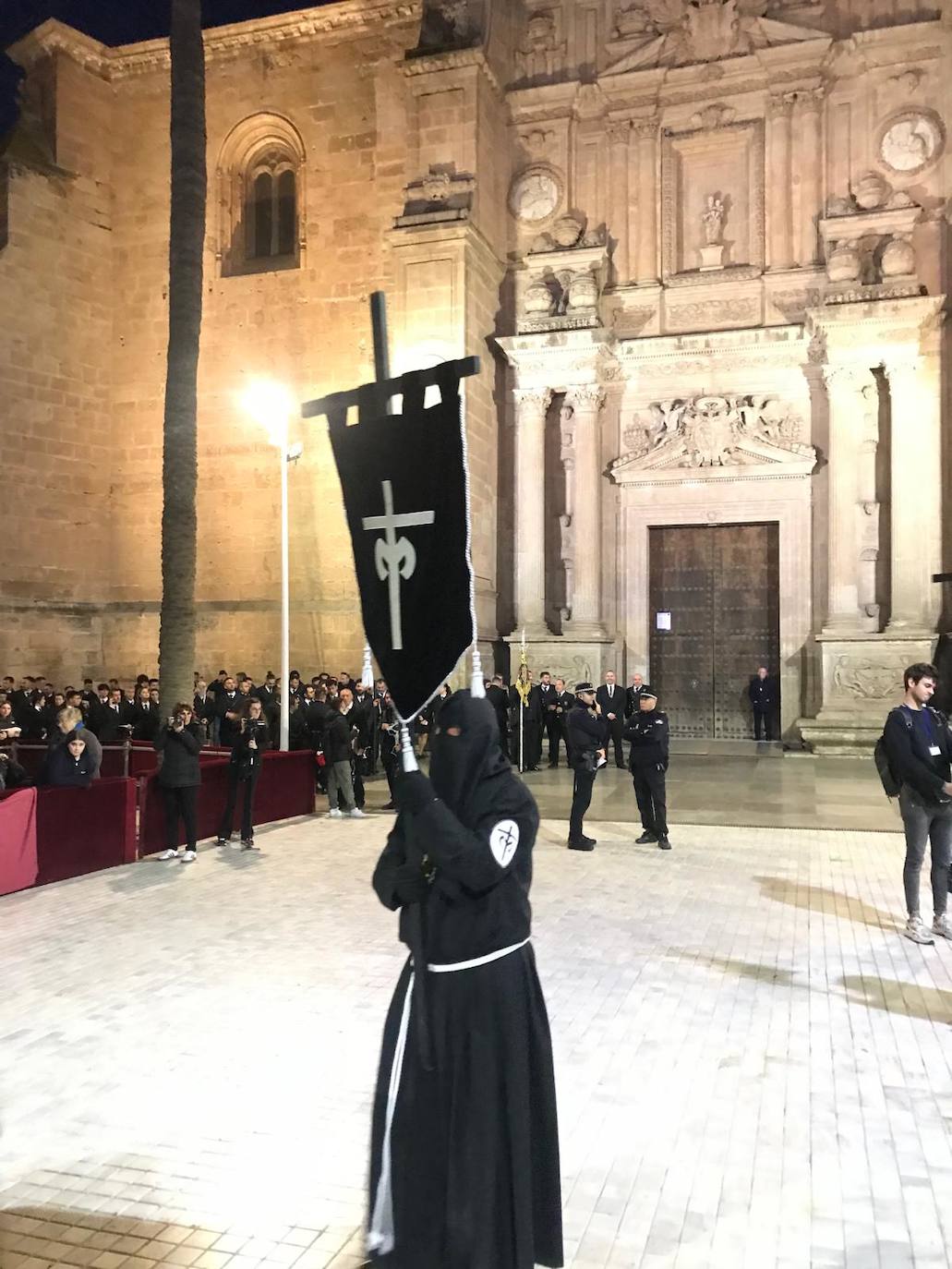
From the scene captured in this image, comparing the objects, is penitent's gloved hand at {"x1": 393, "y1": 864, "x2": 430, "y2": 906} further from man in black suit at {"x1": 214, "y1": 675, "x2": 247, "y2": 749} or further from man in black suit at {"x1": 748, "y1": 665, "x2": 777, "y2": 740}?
man in black suit at {"x1": 748, "y1": 665, "x2": 777, "y2": 740}

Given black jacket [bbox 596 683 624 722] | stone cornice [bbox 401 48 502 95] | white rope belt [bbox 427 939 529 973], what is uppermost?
stone cornice [bbox 401 48 502 95]

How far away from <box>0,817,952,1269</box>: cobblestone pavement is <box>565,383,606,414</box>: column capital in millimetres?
13473

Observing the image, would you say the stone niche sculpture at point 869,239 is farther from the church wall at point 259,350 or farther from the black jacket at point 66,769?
the black jacket at point 66,769

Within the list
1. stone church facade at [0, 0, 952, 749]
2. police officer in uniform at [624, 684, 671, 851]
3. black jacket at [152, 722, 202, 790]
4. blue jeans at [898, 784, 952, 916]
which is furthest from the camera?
stone church facade at [0, 0, 952, 749]

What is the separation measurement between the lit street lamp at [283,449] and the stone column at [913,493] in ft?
35.8

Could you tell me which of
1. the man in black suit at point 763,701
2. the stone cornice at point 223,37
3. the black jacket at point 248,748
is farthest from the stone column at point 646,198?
the black jacket at point 248,748

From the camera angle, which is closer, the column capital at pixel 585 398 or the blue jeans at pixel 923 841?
the blue jeans at pixel 923 841

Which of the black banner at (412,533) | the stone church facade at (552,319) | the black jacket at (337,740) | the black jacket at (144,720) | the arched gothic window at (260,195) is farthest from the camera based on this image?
the arched gothic window at (260,195)

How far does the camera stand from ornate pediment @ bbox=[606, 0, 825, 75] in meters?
20.1

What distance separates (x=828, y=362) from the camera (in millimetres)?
19250

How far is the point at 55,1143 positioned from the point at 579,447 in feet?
58.9

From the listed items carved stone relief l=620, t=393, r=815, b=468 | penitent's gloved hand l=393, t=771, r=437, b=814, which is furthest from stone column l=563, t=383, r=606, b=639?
penitent's gloved hand l=393, t=771, r=437, b=814

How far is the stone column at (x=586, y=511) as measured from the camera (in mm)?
20656

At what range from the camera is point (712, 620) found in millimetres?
21000
